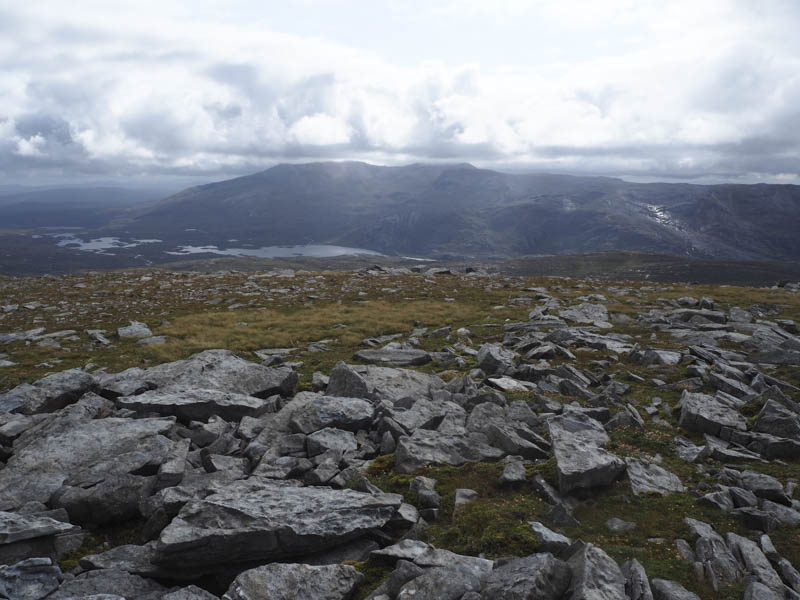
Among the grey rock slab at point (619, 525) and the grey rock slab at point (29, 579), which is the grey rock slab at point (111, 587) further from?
the grey rock slab at point (619, 525)

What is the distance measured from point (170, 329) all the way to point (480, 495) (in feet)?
101

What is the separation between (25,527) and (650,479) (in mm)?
15031

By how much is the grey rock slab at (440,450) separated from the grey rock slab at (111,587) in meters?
6.61

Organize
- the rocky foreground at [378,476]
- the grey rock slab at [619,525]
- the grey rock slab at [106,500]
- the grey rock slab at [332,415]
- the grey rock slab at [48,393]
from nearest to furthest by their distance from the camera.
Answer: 1. the rocky foreground at [378,476]
2. the grey rock slab at [619,525]
3. the grey rock slab at [106,500]
4. the grey rock slab at [332,415]
5. the grey rock slab at [48,393]

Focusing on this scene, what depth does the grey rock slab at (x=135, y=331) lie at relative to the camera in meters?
32.6

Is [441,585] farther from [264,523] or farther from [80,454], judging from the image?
[80,454]

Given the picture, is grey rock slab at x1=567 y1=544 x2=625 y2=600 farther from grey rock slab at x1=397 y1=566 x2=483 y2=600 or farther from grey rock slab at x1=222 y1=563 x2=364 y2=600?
grey rock slab at x1=222 y1=563 x2=364 y2=600

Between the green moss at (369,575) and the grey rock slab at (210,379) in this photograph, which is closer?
the green moss at (369,575)

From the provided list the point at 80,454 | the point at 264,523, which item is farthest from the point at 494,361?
the point at 80,454

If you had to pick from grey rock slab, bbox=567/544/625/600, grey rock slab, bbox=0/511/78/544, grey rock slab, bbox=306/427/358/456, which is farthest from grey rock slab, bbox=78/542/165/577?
grey rock slab, bbox=567/544/625/600

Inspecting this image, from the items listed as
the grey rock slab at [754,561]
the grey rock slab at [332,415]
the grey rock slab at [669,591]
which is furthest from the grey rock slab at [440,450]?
the grey rock slab at [754,561]

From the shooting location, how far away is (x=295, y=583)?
8.17 m

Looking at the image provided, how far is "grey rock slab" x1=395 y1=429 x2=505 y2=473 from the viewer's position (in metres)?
13.1

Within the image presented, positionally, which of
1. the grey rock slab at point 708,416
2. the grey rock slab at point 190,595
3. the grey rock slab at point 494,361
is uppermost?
the grey rock slab at point 190,595
